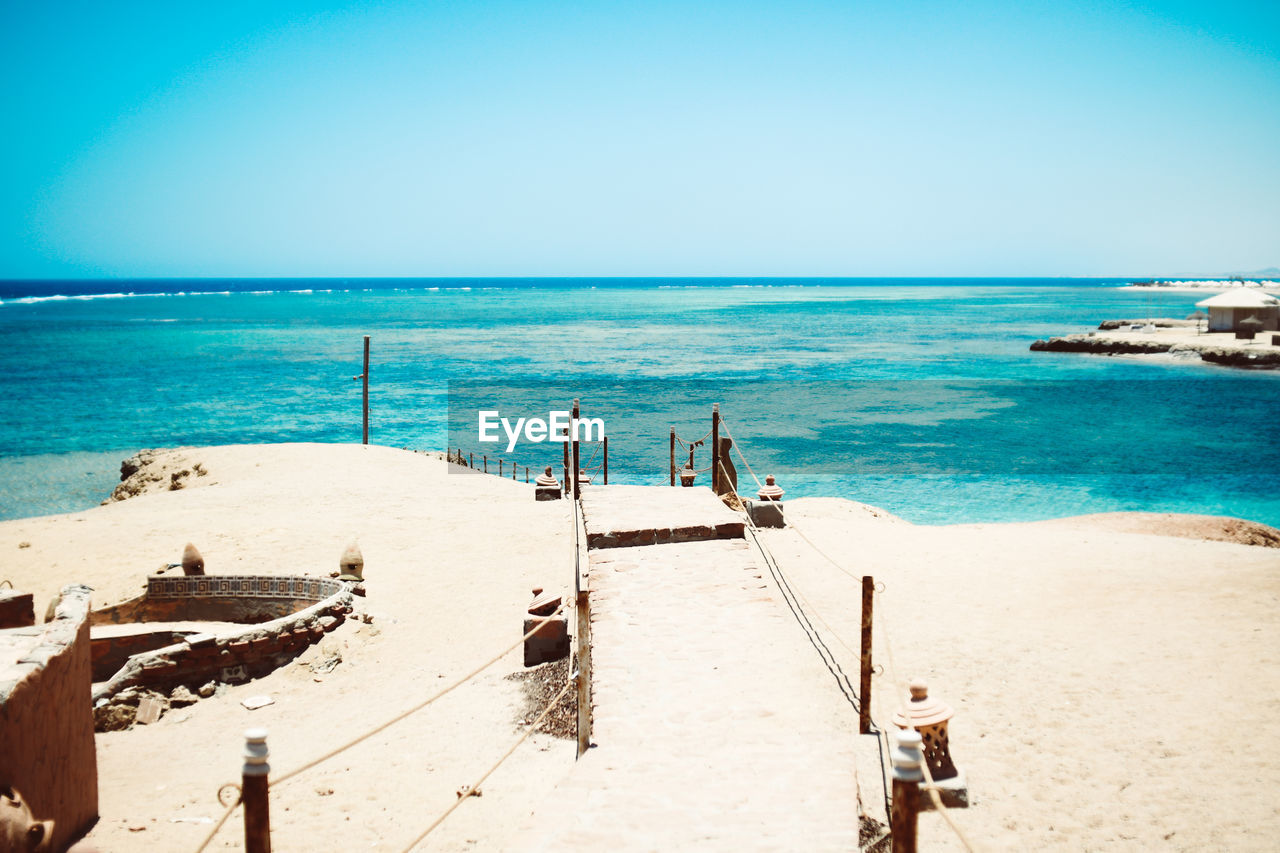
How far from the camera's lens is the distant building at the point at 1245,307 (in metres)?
58.0

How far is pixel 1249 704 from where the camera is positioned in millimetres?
8391

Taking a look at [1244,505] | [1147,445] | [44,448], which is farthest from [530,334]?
[1244,505]

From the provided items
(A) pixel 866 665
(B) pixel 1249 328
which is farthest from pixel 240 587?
(B) pixel 1249 328

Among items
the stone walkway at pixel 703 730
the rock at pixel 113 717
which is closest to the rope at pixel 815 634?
the stone walkway at pixel 703 730

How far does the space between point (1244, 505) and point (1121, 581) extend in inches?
554

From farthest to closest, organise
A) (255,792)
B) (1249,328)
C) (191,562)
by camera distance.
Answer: (1249,328), (191,562), (255,792)

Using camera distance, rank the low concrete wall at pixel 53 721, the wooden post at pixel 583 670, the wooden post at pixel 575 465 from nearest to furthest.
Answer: the low concrete wall at pixel 53 721, the wooden post at pixel 583 670, the wooden post at pixel 575 465

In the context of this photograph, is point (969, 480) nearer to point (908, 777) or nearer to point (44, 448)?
point (908, 777)

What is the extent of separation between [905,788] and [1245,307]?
70333 millimetres

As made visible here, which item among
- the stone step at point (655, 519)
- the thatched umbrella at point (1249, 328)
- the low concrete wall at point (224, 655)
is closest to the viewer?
the low concrete wall at point (224, 655)

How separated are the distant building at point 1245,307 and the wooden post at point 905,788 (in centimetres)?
6572

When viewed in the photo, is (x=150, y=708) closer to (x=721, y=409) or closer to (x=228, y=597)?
(x=228, y=597)

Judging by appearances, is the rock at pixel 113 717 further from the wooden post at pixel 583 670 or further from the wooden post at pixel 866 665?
the wooden post at pixel 866 665

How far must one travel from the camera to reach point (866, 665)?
23.3ft
